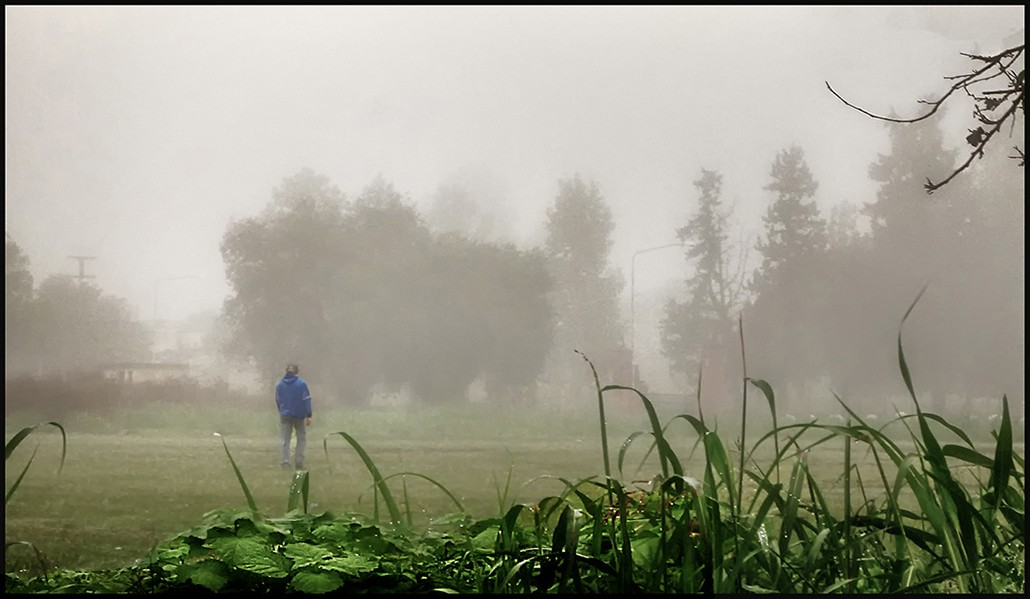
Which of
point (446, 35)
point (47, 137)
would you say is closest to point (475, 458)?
point (446, 35)

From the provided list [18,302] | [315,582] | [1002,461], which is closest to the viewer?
[315,582]

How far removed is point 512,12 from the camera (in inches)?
88.7

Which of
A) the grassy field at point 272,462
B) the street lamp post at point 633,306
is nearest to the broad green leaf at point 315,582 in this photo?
the grassy field at point 272,462

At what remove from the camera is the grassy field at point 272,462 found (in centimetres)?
217

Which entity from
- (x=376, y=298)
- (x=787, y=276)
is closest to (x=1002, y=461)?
(x=787, y=276)

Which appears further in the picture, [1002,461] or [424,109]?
[424,109]

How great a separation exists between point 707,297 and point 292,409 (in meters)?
0.98

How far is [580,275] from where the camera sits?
2299 millimetres

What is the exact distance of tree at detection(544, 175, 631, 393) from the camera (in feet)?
7.48

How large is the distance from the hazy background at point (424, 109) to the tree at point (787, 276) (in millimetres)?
42

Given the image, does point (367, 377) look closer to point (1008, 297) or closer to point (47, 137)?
point (47, 137)

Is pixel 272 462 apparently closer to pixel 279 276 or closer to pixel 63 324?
pixel 279 276

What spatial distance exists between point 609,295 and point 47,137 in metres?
1.31

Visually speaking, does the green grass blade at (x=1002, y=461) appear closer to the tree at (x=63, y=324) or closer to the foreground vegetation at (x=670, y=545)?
the foreground vegetation at (x=670, y=545)
